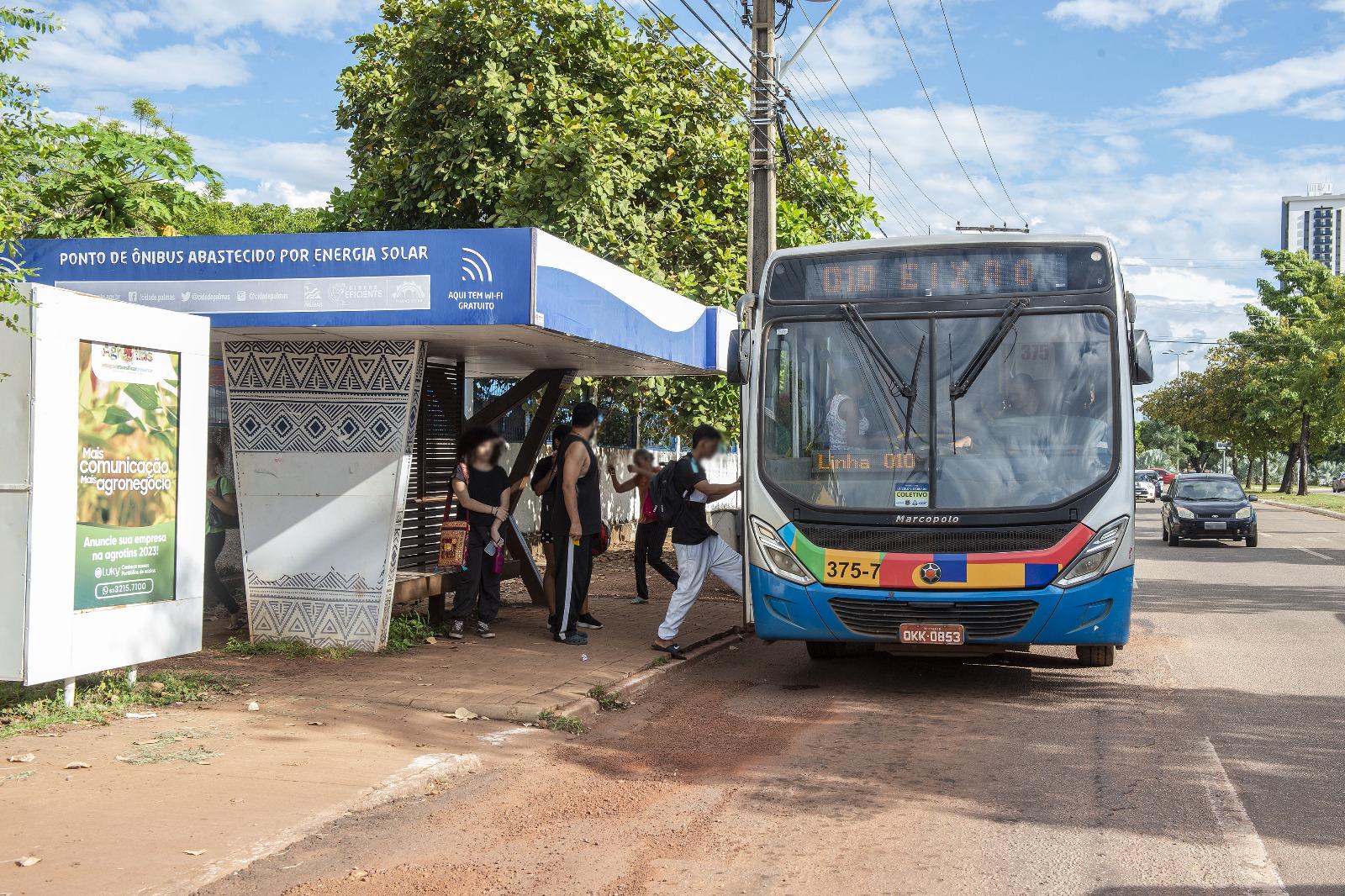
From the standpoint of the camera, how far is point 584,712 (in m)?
7.73

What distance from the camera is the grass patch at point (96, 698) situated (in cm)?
692

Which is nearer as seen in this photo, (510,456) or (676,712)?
(676,712)

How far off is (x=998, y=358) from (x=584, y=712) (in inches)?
142

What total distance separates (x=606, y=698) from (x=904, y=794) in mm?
2673

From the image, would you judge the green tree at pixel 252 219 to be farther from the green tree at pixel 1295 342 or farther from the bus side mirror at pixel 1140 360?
the green tree at pixel 1295 342

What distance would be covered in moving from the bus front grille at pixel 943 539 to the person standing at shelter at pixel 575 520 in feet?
7.80

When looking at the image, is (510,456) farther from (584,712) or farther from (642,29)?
(584,712)

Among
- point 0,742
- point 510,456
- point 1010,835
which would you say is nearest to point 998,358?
point 1010,835

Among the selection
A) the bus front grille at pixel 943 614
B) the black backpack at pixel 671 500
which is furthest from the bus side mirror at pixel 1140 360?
the black backpack at pixel 671 500

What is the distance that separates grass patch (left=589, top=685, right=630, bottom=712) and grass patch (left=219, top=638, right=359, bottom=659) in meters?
2.32

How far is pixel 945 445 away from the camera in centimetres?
838

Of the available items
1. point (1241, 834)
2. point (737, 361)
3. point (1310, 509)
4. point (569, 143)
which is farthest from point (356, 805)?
point (1310, 509)

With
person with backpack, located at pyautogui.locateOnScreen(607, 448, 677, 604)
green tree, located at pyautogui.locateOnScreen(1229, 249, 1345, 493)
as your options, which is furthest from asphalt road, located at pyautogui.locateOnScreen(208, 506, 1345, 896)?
green tree, located at pyautogui.locateOnScreen(1229, 249, 1345, 493)

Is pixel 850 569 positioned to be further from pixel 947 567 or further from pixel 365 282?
pixel 365 282
